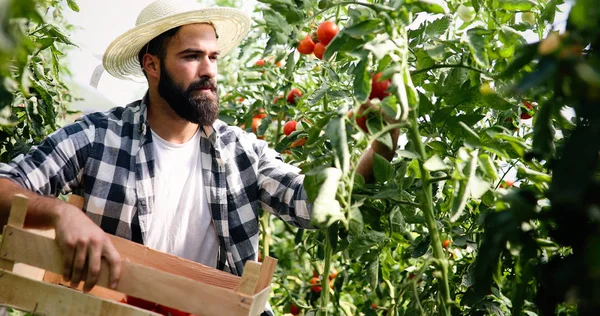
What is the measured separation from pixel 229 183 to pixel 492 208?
0.76 metres

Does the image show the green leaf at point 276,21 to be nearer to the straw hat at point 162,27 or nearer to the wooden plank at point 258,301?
the wooden plank at point 258,301

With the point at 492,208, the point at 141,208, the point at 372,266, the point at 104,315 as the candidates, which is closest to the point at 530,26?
the point at 492,208

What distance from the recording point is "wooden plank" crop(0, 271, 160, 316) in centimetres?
109

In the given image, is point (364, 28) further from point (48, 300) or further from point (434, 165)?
point (48, 300)

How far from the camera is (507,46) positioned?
1081 mm

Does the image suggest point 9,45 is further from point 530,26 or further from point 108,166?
point 108,166

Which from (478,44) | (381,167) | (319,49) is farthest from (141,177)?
(478,44)

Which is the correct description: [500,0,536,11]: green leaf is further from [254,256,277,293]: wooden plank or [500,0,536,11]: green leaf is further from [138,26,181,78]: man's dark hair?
[138,26,181,78]: man's dark hair

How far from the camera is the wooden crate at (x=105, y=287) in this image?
105 cm

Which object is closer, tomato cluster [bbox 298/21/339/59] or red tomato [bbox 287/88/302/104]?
tomato cluster [bbox 298/21/339/59]

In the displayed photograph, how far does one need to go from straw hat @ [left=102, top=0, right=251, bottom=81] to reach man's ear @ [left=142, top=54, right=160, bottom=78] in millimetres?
43

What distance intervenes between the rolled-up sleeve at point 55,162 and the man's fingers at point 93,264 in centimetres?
51

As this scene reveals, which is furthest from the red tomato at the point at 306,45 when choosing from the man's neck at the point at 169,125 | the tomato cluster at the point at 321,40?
the man's neck at the point at 169,125

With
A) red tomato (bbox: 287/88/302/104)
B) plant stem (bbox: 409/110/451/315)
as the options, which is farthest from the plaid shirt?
plant stem (bbox: 409/110/451/315)
